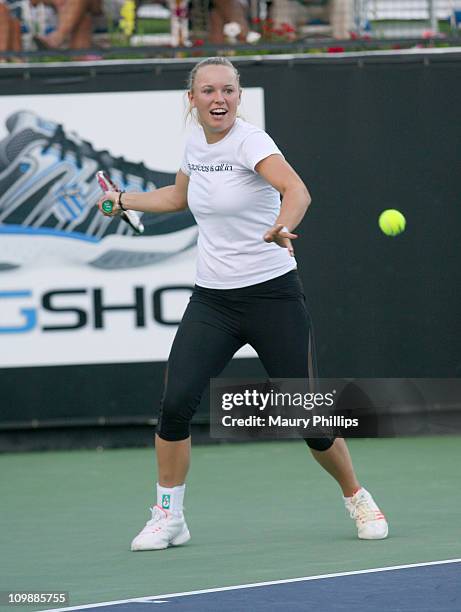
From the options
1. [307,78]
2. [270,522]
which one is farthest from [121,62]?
[270,522]

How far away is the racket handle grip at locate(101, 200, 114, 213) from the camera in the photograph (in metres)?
5.84

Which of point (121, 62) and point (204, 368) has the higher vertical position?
point (121, 62)

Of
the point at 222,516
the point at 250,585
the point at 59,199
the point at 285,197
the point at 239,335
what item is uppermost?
the point at 285,197

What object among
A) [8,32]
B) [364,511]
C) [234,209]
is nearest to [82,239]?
[8,32]

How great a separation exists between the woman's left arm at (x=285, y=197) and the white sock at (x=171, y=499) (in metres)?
1.22

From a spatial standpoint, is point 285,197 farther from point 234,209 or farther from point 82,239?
point 82,239

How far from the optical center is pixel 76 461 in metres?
8.43

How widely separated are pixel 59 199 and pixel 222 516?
9.48ft

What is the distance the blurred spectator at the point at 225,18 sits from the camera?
30.2 feet

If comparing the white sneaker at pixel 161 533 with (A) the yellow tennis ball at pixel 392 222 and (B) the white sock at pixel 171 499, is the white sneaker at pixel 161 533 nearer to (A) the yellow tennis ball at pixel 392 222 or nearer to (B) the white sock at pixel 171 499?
(B) the white sock at pixel 171 499

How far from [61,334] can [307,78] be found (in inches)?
87.3

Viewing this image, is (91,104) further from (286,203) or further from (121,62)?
(286,203)

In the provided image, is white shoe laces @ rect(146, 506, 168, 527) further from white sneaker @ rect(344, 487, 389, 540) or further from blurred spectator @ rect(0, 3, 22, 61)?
blurred spectator @ rect(0, 3, 22, 61)

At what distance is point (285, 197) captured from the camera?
513 centimetres
